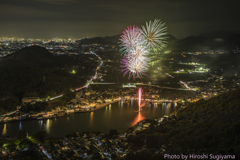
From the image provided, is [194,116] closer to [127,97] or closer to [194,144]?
[194,144]

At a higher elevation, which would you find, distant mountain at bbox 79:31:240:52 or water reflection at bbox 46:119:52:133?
distant mountain at bbox 79:31:240:52

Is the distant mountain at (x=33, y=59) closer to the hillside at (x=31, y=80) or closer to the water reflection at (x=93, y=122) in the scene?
the hillside at (x=31, y=80)

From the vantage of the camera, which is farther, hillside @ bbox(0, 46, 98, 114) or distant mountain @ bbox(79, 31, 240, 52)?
distant mountain @ bbox(79, 31, 240, 52)

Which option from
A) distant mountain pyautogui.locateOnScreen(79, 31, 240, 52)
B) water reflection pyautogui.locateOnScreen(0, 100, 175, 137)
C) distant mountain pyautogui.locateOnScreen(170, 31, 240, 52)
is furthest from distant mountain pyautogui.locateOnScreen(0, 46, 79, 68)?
distant mountain pyautogui.locateOnScreen(170, 31, 240, 52)

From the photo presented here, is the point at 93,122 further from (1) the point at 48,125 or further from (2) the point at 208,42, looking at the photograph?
(2) the point at 208,42

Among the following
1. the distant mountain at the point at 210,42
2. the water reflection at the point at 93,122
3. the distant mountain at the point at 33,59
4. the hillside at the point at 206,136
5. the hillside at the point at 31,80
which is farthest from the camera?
the distant mountain at the point at 210,42

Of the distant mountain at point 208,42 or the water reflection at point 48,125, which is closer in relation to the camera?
the water reflection at point 48,125

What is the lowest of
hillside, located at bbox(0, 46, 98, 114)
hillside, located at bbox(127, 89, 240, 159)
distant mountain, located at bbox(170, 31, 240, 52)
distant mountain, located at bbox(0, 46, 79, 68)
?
hillside, located at bbox(127, 89, 240, 159)

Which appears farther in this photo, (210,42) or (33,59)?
(210,42)

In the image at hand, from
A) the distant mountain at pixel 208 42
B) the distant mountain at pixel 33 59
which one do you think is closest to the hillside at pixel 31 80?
the distant mountain at pixel 33 59

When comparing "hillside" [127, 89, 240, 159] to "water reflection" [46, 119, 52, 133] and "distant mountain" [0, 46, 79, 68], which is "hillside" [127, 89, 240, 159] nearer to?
"water reflection" [46, 119, 52, 133]

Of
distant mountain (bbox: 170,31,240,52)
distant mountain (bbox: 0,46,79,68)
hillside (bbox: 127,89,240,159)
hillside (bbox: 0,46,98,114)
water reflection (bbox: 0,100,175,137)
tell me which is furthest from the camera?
distant mountain (bbox: 170,31,240,52)

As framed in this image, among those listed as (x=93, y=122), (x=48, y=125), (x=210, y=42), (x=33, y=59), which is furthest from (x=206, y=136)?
(x=210, y=42)
